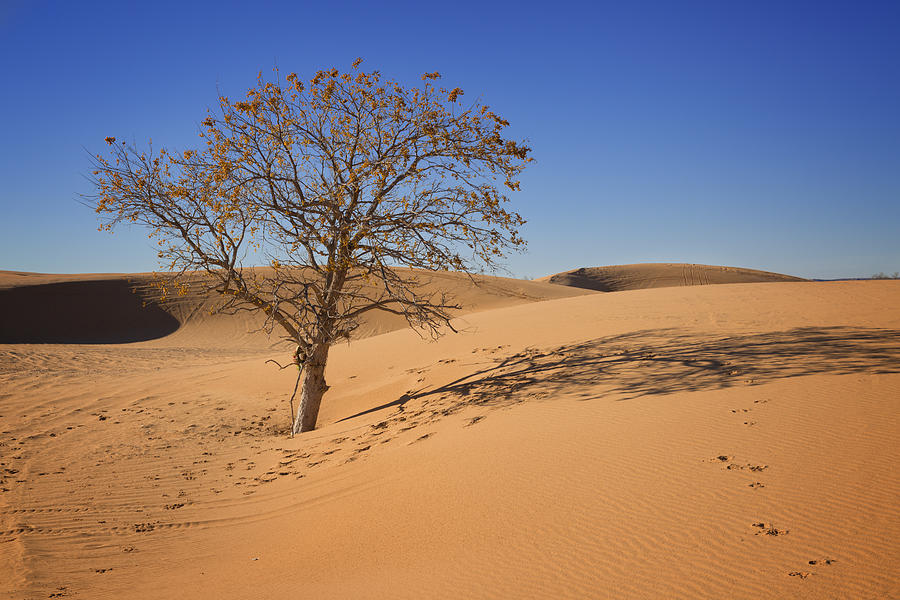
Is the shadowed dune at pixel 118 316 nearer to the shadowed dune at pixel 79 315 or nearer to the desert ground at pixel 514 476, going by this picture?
the shadowed dune at pixel 79 315

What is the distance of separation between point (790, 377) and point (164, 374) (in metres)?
15.7

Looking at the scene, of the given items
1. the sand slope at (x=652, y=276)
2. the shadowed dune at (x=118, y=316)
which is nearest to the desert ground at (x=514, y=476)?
the shadowed dune at (x=118, y=316)

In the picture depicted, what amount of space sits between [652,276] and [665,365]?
54.6 meters

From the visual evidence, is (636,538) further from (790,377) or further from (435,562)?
(790,377)

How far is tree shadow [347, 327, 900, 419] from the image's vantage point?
7414 mm

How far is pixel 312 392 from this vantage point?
1016cm

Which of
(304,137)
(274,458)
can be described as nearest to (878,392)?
(274,458)

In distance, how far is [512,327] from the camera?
15.2 meters

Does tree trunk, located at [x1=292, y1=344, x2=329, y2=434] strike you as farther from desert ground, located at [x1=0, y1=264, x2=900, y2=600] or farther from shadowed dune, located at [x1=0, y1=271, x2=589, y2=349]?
shadowed dune, located at [x1=0, y1=271, x2=589, y2=349]

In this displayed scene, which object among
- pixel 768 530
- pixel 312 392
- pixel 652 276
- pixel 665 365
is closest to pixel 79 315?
pixel 312 392

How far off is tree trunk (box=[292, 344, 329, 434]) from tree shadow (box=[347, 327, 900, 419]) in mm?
933

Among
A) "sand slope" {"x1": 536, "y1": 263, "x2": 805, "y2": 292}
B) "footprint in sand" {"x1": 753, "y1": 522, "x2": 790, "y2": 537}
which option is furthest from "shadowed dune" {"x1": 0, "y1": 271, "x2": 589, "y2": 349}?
"sand slope" {"x1": 536, "y1": 263, "x2": 805, "y2": 292}

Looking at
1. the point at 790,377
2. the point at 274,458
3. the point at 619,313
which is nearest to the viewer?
the point at 790,377

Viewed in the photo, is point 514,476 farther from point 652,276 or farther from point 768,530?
point 652,276
